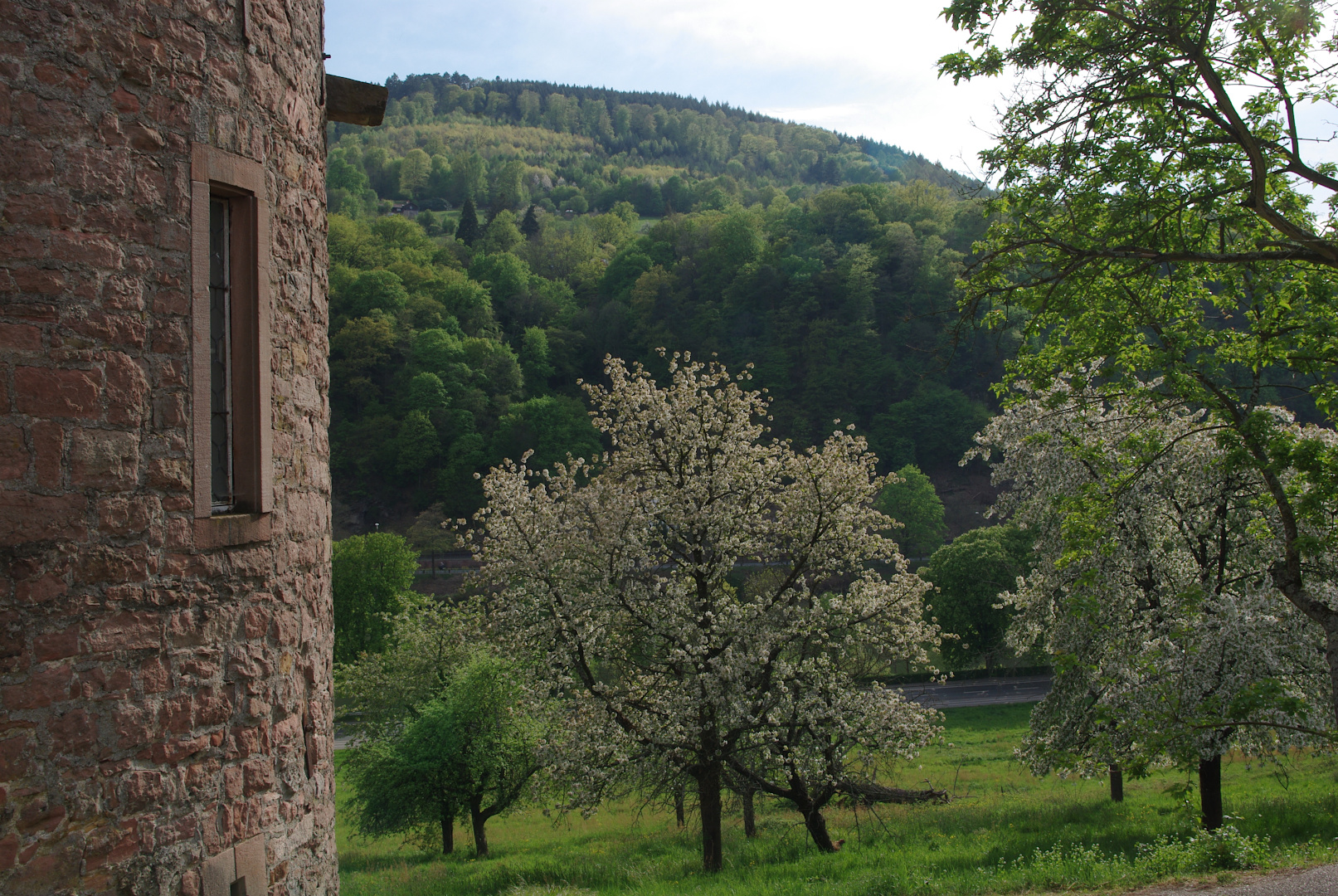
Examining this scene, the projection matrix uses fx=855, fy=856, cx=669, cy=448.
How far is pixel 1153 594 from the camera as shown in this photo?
14750 mm

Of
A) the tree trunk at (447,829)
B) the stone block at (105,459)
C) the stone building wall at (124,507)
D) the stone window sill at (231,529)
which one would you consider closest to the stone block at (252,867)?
the stone building wall at (124,507)

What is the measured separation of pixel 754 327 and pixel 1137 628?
257ft

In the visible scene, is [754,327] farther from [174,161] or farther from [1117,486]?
[174,161]

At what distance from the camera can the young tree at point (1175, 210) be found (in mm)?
7902

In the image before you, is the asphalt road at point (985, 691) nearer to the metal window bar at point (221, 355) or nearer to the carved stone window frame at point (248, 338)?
the carved stone window frame at point (248, 338)

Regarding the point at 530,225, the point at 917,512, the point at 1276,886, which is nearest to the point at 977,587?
the point at 917,512

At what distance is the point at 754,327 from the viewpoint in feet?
299

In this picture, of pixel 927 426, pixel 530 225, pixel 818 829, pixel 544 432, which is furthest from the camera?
pixel 530 225

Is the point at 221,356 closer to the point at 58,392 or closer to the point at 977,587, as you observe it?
the point at 58,392

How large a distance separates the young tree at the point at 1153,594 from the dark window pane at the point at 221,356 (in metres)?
8.48

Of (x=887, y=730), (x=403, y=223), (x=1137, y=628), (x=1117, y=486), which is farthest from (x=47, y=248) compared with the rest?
(x=403, y=223)

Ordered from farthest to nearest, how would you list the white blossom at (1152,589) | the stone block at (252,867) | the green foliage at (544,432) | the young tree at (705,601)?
the green foliage at (544,432) → the young tree at (705,601) → the white blossom at (1152,589) → the stone block at (252,867)

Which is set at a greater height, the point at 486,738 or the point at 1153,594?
the point at 1153,594

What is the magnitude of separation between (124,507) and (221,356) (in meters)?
0.91
